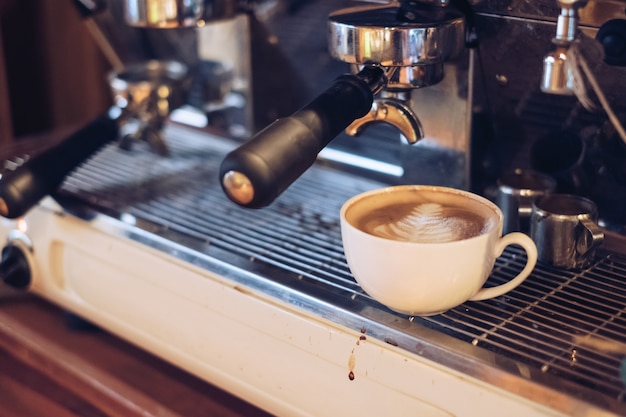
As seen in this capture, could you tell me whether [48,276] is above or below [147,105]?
below

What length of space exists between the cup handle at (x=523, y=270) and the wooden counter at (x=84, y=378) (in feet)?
0.73

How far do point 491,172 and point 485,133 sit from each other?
39mm

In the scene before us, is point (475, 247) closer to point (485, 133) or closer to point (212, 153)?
point (485, 133)

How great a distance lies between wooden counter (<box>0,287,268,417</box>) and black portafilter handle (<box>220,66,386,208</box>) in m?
0.24

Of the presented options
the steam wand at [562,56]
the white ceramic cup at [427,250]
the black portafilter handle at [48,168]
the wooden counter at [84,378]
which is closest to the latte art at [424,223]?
the white ceramic cup at [427,250]

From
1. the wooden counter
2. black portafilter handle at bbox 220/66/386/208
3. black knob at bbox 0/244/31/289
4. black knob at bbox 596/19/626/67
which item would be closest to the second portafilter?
black portafilter handle at bbox 220/66/386/208

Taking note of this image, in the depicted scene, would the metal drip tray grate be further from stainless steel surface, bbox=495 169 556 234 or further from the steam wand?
the steam wand

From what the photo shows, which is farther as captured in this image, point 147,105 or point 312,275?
point 147,105

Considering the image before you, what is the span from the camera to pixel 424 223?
0.58 m

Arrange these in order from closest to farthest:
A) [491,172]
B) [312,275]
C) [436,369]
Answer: [436,369] < [312,275] < [491,172]

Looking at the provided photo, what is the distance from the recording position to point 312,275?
0.63 meters

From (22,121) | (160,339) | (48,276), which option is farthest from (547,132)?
(22,121)

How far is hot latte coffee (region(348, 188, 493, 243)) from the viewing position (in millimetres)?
558

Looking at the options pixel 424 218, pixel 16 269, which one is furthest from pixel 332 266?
pixel 16 269
